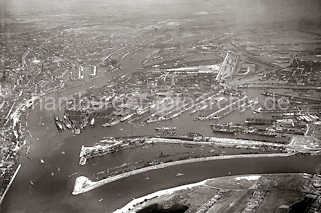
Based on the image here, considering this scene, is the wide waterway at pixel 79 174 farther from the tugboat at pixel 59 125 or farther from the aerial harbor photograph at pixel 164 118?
Answer: the tugboat at pixel 59 125

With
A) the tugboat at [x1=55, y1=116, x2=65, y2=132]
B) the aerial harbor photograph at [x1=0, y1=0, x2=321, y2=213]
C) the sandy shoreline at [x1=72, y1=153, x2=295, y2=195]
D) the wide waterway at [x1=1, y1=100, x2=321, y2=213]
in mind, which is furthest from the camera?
the tugboat at [x1=55, y1=116, x2=65, y2=132]

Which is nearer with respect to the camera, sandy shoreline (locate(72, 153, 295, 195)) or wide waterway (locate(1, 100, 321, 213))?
wide waterway (locate(1, 100, 321, 213))

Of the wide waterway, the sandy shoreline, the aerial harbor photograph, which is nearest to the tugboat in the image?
the aerial harbor photograph

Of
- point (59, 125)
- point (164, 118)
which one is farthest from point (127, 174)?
point (59, 125)

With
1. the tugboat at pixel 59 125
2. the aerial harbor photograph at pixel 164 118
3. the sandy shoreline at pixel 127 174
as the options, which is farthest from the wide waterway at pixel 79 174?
the tugboat at pixel 59 125

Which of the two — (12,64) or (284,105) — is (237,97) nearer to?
(284,105)

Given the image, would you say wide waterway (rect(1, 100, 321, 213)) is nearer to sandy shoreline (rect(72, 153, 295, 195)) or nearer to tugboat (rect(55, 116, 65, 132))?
sandy shoreline (rect(72, 153, 295, 195))

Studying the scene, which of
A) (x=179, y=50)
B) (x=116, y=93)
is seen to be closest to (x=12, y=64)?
(x=116, y=93)

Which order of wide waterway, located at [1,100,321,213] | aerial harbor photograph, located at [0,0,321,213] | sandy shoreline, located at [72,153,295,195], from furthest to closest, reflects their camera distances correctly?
sandy shoreline, located at [72,153,295,195] < aerial harbor photograph, located at [0,0,321,213] < wide waterway, located at [1,100,321,213]
